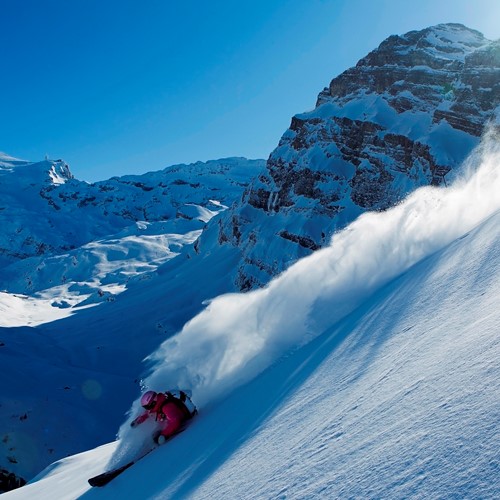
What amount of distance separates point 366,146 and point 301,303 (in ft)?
188

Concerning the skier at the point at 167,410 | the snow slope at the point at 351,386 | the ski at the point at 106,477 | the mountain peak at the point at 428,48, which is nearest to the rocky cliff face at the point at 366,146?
the mountain peak at the point at 428,48

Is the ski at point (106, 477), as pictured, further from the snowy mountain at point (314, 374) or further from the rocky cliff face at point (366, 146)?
the rocky cliff face at point (366, 146)

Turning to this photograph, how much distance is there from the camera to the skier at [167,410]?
7.09 m

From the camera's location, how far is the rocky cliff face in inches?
2201

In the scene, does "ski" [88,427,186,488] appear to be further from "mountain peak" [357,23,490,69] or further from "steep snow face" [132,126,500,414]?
"mountain peak" [357,23,490,69]

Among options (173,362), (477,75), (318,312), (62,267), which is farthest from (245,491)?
(62,267)

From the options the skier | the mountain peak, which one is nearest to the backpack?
the skier

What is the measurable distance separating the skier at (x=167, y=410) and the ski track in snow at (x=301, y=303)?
45cm

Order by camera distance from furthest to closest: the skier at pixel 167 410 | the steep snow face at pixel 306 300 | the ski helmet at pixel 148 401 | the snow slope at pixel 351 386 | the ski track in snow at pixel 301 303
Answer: the steep snow face at pixel 306 300
the ski track in snow at pixel 301 303
the ski helmet at pixel 148 401
the skier at pixel 167 410
the snow slope at pixel 351 386

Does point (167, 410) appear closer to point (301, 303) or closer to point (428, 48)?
point (301, 303)

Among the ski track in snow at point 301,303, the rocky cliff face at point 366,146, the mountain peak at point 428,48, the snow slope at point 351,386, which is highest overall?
the mountain peak at point 428,48

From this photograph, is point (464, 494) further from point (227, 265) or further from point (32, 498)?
point (227, 265)

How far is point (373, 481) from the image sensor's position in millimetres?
2037

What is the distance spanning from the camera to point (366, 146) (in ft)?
204
